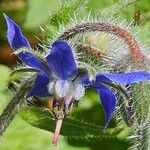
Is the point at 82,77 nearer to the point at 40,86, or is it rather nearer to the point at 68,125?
the point at 40,86

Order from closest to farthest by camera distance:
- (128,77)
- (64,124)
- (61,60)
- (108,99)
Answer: (128,77), (61,60), (108,99), (64,124)

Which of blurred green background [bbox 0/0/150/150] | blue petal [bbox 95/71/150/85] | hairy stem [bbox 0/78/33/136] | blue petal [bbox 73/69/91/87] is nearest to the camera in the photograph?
blue petal [bbox 95/71/150/85]

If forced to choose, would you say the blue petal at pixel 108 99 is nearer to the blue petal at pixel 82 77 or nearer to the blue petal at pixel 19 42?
the blue petal at pixel 82 77

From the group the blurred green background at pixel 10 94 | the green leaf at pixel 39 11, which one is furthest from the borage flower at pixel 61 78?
the green leaf at pixel 39 11

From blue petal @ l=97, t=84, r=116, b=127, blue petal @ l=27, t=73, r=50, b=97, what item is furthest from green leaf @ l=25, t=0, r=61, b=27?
blue petal @ l=97, t=84, r=116, b=127

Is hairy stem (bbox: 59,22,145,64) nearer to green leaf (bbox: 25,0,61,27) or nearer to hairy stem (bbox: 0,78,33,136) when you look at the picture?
hairy stem (bbox: 0,78,33,136)

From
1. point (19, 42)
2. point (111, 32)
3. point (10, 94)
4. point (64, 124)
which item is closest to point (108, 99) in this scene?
point (111, 32)
